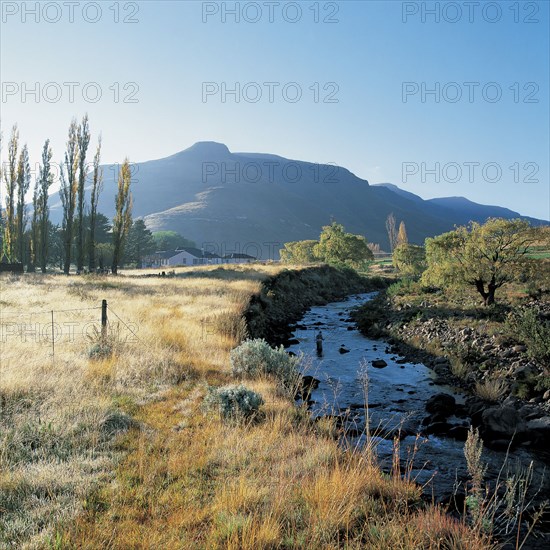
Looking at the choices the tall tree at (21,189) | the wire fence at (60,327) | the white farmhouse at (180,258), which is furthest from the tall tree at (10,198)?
the white farmhouse at (180,258)

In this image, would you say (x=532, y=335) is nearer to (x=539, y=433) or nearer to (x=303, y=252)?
(x=539, y=433)

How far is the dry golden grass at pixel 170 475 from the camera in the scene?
3.60 meters

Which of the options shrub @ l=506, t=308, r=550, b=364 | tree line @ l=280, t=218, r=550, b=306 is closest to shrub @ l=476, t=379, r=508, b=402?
shrub @ l=506, t=308, r=550, b=364

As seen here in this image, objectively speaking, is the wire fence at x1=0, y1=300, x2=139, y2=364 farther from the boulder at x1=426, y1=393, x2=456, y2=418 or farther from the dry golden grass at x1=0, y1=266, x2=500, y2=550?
the boulder at x1=426, y1=393, x2=456, y2=418

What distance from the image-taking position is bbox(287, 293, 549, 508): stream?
21.1 feet

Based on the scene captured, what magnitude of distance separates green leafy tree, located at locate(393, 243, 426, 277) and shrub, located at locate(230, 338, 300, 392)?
158 feet

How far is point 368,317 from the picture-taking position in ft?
74.5

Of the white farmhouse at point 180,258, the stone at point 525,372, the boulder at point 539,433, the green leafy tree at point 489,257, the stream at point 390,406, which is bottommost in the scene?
the stream at point 390,406

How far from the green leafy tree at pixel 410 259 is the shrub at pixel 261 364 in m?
48.2

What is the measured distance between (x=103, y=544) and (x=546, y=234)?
20.2 metres

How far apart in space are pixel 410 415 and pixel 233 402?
11.9 feet

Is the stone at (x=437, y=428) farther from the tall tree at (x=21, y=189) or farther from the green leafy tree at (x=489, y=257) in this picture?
the tall tree at (x=21, y=189)

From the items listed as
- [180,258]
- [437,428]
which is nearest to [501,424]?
[437,428]

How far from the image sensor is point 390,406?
995 cm
